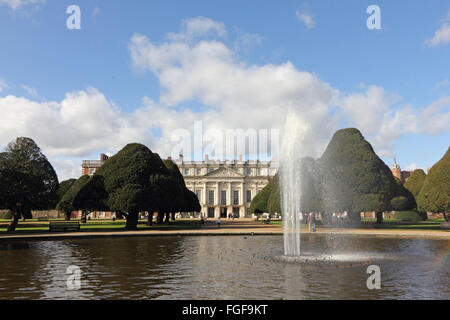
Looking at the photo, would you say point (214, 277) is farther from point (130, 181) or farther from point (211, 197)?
point (211, 197)

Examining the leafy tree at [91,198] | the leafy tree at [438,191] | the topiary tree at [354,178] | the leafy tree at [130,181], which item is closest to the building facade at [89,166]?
the leafy tree at [130,181]

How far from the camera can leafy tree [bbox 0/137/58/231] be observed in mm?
30594

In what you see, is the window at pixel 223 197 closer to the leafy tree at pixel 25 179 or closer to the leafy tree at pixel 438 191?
the leafy tree at pixel 438 191

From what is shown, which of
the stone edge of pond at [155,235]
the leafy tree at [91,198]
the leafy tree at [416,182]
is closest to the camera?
the stone edge of pond at [155,235]

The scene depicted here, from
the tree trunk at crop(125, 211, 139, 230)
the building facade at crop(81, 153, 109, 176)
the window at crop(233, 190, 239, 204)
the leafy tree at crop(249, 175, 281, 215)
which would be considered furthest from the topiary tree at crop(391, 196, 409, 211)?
the building facade at crop(81, 153, 109, 176)

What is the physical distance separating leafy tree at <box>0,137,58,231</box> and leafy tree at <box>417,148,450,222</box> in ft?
111

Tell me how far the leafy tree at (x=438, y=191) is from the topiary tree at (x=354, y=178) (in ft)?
10.9

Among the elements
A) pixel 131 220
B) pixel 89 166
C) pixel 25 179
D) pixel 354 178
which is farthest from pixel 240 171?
pixel 25 179

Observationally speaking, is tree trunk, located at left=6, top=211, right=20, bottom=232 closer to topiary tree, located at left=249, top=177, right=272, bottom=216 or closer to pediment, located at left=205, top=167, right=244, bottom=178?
topiary tree, located at left=249, top=177, right=272, bottom=216

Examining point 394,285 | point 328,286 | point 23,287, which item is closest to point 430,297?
point 394,285

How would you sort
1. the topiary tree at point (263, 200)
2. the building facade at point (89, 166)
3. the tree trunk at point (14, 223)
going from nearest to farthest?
the tree trunk at point (14, 223) < the topiary tree at point (263, 200) < the building facade at point (89, 166)

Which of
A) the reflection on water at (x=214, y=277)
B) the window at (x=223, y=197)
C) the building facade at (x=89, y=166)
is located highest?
the building facade at (x=89, y=166)

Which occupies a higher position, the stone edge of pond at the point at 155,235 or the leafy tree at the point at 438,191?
the leafy tree at the point at 438,191

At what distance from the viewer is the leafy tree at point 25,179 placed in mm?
30594
